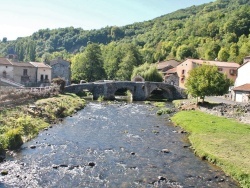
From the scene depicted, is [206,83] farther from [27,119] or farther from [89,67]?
[89,67]

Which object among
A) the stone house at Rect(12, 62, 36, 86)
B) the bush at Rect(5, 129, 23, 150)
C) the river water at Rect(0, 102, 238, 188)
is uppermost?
the stone house at Rect(12, 62, 36, 86)

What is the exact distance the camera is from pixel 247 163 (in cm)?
3297

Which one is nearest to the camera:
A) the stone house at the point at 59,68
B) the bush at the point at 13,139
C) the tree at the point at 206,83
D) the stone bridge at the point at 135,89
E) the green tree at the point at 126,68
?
the bush at the point at 13,139

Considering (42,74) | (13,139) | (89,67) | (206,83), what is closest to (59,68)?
(42,74)

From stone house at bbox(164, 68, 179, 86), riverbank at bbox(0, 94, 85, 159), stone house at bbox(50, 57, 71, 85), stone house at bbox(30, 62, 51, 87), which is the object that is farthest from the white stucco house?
stone house at bbox(50, 57, 71, 85)

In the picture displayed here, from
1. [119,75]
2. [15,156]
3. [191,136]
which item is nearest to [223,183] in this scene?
[191,136]

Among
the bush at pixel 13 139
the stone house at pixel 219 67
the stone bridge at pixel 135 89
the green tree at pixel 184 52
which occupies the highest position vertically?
the green tree at pixel 184 52

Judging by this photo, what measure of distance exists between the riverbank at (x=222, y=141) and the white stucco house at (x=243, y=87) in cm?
1613

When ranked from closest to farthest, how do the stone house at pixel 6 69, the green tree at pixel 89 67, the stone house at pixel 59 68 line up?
the stone house at pixel 6 69, the stone house at pixel 59 68, the green tree at pixel 89 67

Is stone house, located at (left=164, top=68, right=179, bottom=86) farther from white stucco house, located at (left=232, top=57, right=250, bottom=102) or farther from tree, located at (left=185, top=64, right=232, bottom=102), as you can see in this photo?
tree, located at (left=185, top=64, right=232, bottom=102)

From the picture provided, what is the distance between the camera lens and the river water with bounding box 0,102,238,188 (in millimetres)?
29636

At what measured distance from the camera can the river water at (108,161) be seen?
97.2 ft

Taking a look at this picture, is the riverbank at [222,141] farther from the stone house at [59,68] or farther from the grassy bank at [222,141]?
the stone house at [59,68]

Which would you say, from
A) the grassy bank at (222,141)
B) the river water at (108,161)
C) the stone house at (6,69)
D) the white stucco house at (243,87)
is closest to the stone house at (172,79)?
the white stucco house at (243,87)
